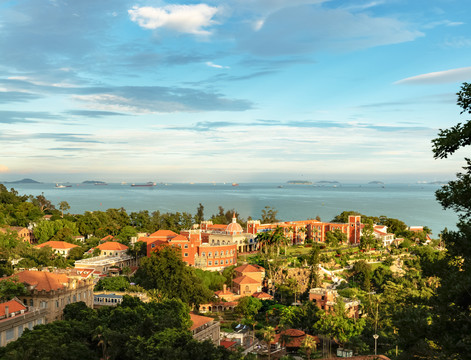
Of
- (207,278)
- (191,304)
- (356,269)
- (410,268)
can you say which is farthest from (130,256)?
(410,268)

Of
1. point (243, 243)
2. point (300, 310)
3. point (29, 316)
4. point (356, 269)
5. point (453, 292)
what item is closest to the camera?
point (453, 292)

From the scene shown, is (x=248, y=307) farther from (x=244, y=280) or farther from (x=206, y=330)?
(x=206, y=330)

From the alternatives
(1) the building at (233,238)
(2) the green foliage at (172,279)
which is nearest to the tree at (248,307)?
(2) the green foliage at (172,279)

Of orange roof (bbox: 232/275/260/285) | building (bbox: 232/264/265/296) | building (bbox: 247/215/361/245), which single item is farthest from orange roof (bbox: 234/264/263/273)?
building (bbox: 247/215/361/245)

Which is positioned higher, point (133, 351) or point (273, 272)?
point (133, 351)

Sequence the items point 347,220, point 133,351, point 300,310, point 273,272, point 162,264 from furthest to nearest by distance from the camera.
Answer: point 347,220 → point 273,272 → point 162,264 → point 300,310 → point 133,351

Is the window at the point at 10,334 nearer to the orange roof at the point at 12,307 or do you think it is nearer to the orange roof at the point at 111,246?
the orange roof at the point at 12,307

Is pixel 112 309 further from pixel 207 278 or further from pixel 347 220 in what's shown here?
pixel 347 220
